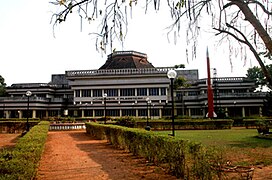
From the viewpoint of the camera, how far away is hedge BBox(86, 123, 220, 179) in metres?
5.41

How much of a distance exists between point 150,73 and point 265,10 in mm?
45884

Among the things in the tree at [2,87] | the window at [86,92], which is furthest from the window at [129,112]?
the tree at [2,87]

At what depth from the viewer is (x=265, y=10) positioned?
3414mm

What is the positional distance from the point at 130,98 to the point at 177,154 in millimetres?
42937

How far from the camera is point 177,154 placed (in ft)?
22.1

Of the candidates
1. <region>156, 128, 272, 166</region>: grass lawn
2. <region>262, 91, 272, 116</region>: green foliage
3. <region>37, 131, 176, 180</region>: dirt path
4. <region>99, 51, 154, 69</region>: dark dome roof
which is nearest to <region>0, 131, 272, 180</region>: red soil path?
<region>37, 131, 176, 180</region>: dirt path

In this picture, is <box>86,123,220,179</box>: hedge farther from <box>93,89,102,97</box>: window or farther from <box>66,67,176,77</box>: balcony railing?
<box>93,89,102,97</box>: window

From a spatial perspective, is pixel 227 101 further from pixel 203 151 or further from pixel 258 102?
pixel 203 151

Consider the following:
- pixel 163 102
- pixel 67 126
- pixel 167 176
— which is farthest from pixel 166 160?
pixel 163 102

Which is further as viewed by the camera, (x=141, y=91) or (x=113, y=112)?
(x=113, y=112)

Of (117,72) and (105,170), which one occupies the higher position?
(117,72)

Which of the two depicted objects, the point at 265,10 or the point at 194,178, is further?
the point at 194,178

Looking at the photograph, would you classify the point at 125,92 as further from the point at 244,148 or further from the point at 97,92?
the point at 244,148

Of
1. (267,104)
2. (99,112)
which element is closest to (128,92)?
(99,112)
